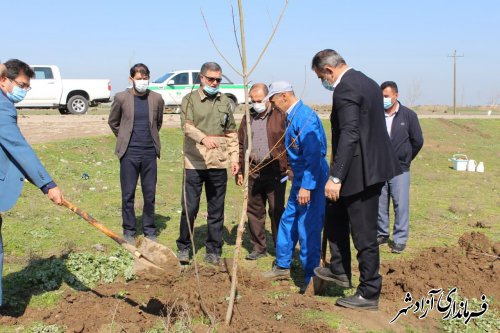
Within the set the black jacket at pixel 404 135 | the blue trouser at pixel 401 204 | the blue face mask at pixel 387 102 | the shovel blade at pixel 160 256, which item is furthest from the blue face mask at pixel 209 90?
the blue trouser at pixel 401 204

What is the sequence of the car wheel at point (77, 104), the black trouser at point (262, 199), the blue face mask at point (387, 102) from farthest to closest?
the car wheel at point (77, 104) < the blue face mask at point (387, 102) < the black trouser at point (262, 199)

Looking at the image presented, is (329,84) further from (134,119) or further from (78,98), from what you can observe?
(78,98)

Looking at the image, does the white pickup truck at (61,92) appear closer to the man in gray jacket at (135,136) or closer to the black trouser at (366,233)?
the man in gray jacket at (135,136)

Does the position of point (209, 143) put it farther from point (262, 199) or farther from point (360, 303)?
point (360, 303)

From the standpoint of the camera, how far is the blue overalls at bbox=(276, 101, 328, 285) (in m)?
4.98

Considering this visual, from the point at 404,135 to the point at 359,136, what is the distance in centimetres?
262

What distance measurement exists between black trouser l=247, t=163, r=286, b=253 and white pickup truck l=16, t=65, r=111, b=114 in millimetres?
14336

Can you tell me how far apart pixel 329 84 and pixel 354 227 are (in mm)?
1214

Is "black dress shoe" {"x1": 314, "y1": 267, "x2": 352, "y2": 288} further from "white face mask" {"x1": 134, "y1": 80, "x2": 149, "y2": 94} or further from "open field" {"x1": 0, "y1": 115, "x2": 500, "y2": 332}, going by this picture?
"white face mask" {"x1": 134, "y1": 80, "x2": 149, "y2": 94}

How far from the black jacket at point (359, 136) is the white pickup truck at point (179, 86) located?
16.1 metres

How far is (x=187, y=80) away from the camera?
20734 millimetres

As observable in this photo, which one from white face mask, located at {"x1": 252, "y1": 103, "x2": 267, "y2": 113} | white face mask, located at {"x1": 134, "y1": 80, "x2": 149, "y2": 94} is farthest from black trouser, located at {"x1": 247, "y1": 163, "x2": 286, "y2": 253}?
white face mask, located at {"x1": 134, "y1": 80, "x2": 149, "y2": 94}

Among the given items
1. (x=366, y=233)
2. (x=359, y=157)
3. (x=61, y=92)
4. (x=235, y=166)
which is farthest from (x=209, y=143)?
(x=61, y=92)

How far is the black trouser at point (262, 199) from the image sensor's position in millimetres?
6113
